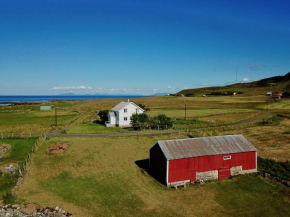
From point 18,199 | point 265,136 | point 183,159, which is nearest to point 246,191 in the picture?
point 183,159

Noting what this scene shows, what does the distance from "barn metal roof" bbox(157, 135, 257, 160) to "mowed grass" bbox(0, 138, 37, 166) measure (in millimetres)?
21102

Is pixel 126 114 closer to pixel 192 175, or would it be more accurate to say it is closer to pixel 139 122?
pixel 139 122

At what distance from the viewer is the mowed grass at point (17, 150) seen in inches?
1404

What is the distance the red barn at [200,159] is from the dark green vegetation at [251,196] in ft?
4.52

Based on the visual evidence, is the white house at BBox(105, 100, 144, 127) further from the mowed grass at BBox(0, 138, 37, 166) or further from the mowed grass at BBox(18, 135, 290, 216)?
the mowed grass at BBox(18, 135, 290, 216)

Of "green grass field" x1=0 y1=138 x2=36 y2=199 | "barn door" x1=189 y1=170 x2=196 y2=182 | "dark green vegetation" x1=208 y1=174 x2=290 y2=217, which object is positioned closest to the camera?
"dark green vegetation" x1=208 y1=174 x2=290 y2=217

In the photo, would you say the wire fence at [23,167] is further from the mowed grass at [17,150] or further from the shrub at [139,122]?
the shrub at [139,122]

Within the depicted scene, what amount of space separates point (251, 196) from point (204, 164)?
6055 mm

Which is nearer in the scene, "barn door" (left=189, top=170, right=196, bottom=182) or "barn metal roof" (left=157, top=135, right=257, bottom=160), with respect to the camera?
"barn door" (left=189, top=170, right=196, bottom=182)

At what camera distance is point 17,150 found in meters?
40.4

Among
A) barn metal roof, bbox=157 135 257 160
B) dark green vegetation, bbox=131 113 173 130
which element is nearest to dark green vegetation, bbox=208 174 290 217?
barn metal roof, bbox=157 135 257 160

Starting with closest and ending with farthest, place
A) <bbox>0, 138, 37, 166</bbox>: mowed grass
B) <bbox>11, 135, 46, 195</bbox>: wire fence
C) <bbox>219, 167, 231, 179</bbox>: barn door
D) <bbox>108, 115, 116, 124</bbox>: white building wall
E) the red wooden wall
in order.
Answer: <bbox>11, 135, 46, 195</bbox>: wire fence < the red wooden wall < <bbox>219, 167, 231, 179</bbox>: barn door < <bbox>0, 138, 37, 166</bbox>: mowed grass < <bbox>108, 115, 116, 124</bbox>: white building wall

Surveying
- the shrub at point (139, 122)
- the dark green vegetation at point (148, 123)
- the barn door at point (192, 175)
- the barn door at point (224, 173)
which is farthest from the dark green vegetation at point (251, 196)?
the shrub at point (139, 122)

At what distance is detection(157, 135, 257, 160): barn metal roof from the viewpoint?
28922 mm
